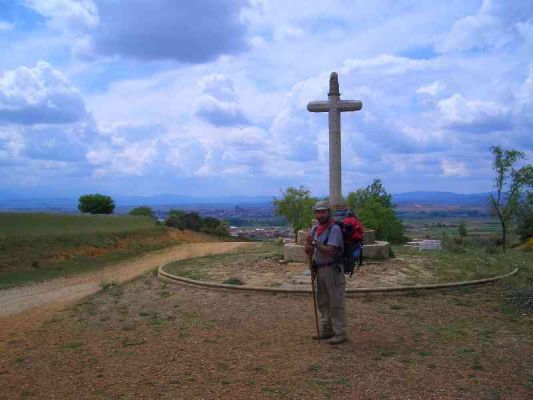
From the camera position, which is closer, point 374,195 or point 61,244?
point 61,244

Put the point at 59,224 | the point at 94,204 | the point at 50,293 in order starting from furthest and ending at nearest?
the point at 94,204 < the point at 59,224 < the point at 50,293

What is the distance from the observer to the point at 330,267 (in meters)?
6.88

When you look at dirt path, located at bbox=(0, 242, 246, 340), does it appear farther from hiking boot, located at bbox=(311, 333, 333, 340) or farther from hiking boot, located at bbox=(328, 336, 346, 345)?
hiking boot, located at bbox=(328, 336, 346, 345)

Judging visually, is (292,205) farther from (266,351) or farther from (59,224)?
(266,351)

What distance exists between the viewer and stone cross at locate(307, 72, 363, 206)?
13555 millimetres

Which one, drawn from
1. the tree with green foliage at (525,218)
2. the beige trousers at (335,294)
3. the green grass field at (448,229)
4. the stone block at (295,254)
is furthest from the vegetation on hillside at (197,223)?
the beige trousers at (335,294)

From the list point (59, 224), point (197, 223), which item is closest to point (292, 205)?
point (197, 223)

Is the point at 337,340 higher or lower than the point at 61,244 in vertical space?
lower

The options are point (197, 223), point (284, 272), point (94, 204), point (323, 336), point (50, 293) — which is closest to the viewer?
point (323, 336)

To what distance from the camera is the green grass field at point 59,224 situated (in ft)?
62.2

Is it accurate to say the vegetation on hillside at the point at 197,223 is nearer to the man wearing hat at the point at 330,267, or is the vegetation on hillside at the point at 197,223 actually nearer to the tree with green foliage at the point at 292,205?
the tree with green foliage at the point at 292,205

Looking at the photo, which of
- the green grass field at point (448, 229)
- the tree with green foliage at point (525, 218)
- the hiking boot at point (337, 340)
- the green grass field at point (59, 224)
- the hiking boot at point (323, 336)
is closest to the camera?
the hiking boot at point (337, 340)

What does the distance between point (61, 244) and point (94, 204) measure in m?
13.7

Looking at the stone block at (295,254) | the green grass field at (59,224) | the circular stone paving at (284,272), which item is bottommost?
the circular stone paving at (284,272)
